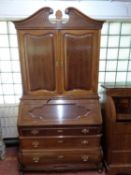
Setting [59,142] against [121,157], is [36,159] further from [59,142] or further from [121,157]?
[121,157]

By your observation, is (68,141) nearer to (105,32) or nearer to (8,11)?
(105,32)

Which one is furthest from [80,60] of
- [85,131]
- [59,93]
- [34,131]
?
[34,131]

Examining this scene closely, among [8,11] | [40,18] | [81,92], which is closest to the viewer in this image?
[40,18]

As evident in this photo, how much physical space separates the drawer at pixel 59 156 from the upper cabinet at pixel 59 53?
2.27 ft

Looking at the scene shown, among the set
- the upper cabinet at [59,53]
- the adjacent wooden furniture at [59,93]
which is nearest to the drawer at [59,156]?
the adjacent wooden furniture at [59,93]

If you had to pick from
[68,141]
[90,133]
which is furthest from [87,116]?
[68,141]

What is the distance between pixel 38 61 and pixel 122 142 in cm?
138

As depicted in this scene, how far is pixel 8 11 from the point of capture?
7.12 ft

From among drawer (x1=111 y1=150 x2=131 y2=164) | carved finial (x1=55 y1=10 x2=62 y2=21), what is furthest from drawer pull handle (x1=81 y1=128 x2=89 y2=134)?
carved finial (x1=55 y1=10 x2=62 y2=21)

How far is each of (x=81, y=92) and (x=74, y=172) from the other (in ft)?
3.30

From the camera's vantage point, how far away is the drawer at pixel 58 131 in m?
2.12

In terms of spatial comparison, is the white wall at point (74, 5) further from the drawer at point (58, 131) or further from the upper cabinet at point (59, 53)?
the drawer at point (58, 131)

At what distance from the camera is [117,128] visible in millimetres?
2145

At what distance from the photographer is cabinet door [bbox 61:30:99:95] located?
6.98ft
